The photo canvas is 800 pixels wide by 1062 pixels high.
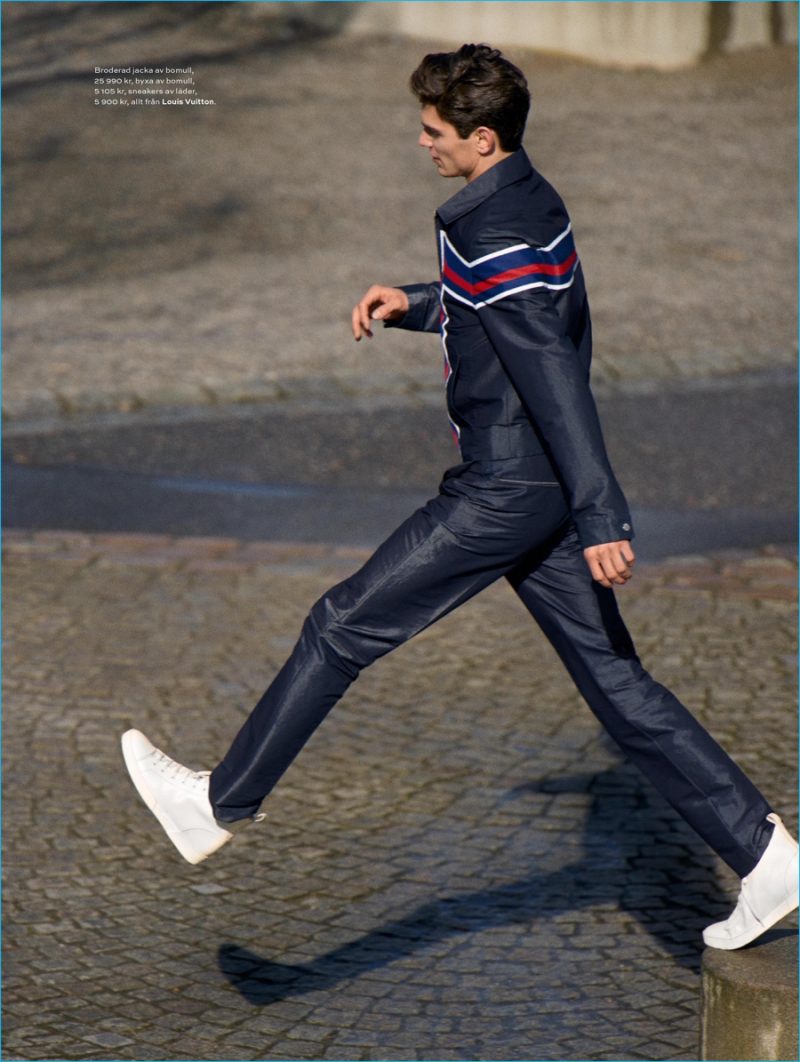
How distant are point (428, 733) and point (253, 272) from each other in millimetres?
7813

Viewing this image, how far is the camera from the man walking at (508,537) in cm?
370

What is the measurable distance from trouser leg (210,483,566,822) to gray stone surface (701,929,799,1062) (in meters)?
0.98

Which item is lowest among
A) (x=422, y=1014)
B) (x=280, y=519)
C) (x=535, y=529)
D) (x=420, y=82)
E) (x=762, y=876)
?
(x=280, y=519)

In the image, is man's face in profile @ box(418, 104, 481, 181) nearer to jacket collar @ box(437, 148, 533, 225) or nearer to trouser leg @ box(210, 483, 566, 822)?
jacket collar @ box(437, 148, 533, 225)

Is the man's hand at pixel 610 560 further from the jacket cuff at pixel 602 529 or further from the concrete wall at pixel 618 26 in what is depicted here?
the concrete wall at pixel 618 26

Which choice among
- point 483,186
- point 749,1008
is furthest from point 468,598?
point 749,1008

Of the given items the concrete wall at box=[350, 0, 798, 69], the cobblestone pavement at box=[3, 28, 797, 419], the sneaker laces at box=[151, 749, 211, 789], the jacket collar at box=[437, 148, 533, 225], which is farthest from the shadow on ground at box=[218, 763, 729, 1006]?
the concrete wall at box=[350, 0, 798, 69]

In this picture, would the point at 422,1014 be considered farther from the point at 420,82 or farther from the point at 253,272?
the point at 253,272

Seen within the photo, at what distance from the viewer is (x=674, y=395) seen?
35.0ft

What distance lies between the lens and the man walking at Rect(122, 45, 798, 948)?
3.70m

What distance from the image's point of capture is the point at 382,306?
14.0 ft

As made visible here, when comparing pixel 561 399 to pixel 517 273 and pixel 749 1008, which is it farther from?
pixel 749 1008

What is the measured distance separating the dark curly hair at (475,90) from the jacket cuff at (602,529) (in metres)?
0.80

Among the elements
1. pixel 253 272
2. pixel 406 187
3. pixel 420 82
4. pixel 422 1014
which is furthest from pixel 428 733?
pixel 406 187
